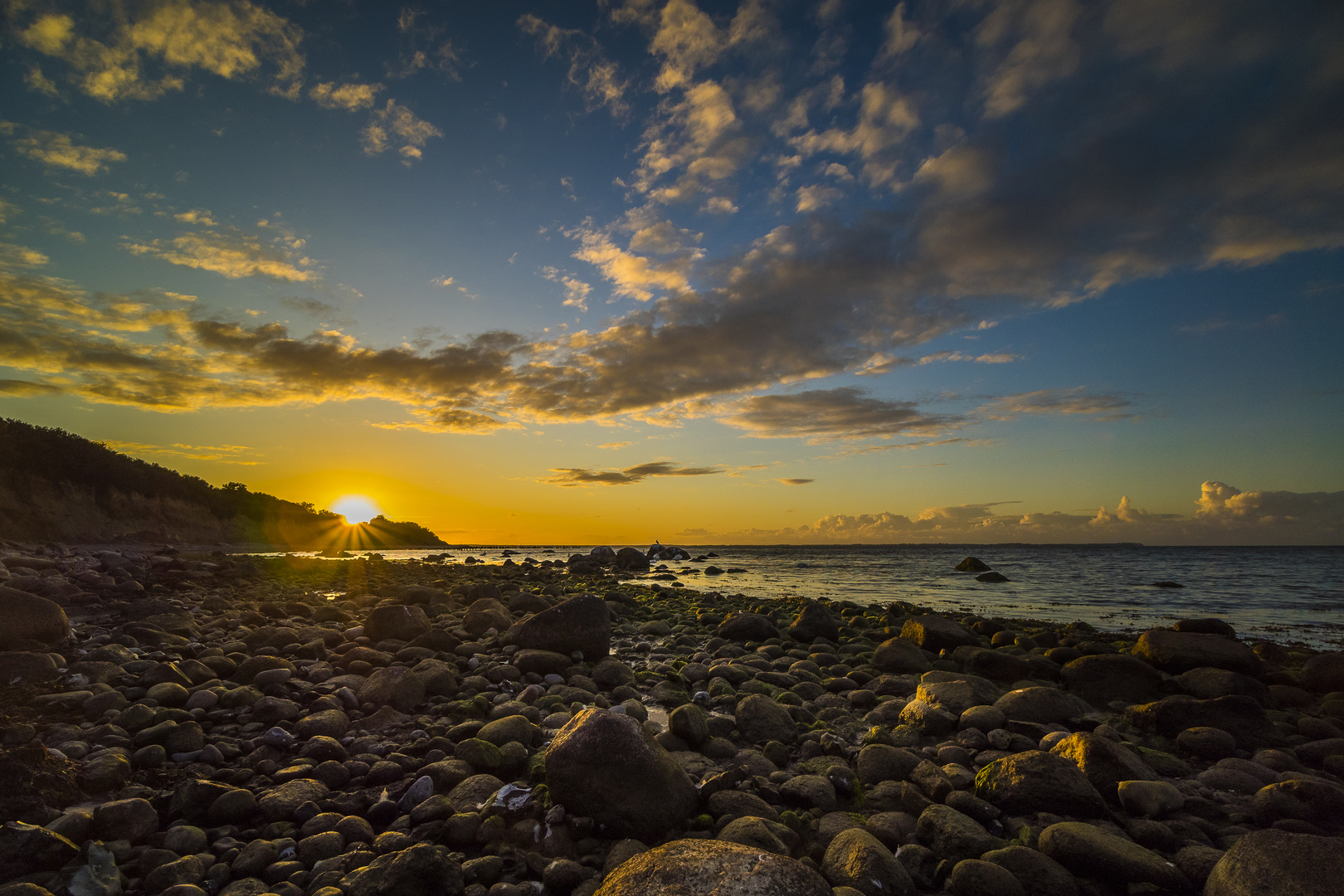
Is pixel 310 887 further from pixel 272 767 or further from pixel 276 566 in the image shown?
pixel 276 566

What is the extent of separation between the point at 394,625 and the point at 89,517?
120 ft

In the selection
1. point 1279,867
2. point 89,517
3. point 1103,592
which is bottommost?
point 1103,592

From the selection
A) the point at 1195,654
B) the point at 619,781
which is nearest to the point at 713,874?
the point at 619,781

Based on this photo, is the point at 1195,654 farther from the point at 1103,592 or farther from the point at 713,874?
the point at 1103,592

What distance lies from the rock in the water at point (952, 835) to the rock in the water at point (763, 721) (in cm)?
200

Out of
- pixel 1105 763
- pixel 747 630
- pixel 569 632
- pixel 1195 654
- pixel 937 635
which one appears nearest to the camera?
pixel 1105 763

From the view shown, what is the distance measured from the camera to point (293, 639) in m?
8.60

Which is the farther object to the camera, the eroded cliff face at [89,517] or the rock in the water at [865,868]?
the eroded cliff face at [89,517]

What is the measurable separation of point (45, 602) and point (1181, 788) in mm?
14152

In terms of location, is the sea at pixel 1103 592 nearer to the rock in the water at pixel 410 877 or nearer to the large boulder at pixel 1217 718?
the large boulder at pixel 1217 718

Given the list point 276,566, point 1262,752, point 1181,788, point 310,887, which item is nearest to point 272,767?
point 310,887

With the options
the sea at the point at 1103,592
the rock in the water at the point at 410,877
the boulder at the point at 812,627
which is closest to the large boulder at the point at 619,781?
the rock in the water at the point at 410,877

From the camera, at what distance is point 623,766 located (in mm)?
4266

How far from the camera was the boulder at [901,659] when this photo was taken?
9156 millimetres
